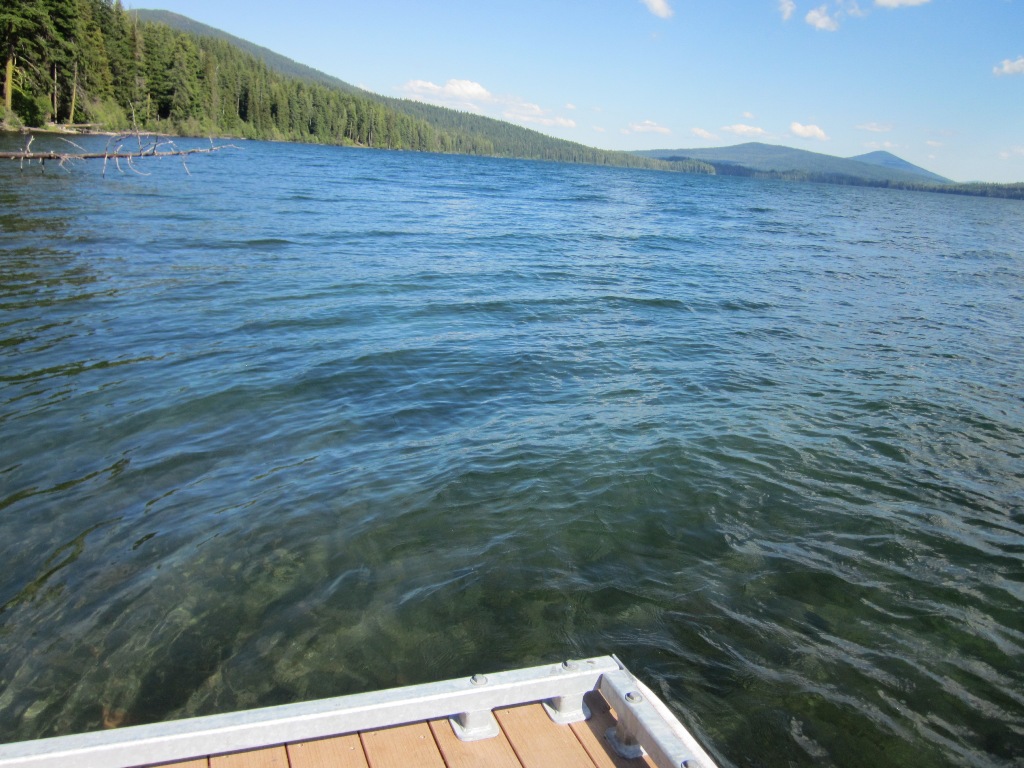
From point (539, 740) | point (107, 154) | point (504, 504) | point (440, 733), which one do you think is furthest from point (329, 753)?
point (107, 154)

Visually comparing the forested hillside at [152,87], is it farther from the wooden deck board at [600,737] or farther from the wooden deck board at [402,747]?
the wooden deck board at [600,737]

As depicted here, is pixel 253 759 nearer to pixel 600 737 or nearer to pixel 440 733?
pixel 440 733

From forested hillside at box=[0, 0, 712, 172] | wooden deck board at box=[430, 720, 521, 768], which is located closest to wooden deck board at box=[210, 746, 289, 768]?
wooden deck board at box=[430, 720, 521, 768]

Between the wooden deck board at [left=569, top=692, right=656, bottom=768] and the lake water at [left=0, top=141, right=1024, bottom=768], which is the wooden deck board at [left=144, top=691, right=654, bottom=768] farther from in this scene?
the lake water at [left=0, top=141, right=1024, bottom=768]

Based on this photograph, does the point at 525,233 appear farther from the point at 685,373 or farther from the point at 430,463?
the point at 430,463

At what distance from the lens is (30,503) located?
265 inches

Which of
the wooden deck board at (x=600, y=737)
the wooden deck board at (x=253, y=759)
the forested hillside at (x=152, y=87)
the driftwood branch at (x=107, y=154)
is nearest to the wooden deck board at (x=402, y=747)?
the wooden deck board at (x=253, y=759)

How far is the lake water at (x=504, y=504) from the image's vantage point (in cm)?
486

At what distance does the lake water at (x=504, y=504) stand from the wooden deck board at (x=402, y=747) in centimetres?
186

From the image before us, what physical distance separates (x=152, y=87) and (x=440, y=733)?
389ft

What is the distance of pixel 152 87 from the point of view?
96.8 meters

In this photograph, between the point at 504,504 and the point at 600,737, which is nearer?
the point at 600,737

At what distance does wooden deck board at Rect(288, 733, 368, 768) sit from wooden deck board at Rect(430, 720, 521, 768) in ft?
1.21

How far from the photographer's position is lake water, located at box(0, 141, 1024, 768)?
486 cm
